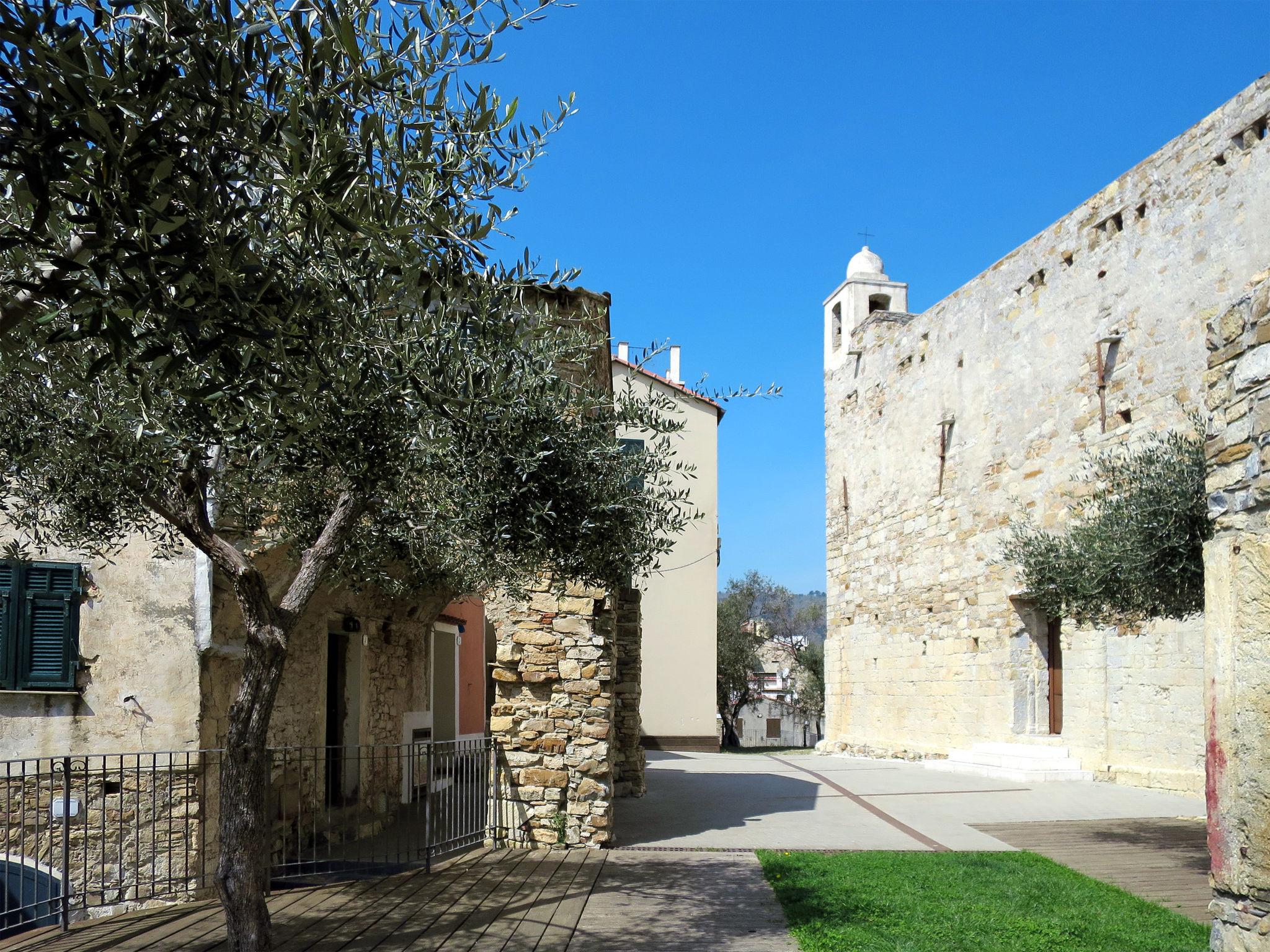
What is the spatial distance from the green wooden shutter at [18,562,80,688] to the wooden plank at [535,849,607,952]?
356cm

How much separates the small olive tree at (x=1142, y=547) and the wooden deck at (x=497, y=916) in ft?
11.6

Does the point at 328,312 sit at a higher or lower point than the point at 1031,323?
lower

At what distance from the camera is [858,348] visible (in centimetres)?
2344

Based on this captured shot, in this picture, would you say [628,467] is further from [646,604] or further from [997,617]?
[646,604]

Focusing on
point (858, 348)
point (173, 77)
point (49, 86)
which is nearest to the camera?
point (49, 86)

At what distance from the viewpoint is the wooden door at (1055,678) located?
16.3 meters

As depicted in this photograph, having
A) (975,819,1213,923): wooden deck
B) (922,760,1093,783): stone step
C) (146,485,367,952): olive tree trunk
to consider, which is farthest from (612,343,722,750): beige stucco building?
(146,485,367,952): olive tree trunk

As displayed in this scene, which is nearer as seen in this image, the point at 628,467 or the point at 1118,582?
the point at 628,467

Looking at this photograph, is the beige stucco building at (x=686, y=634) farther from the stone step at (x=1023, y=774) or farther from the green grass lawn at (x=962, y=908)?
the green grass lawn at (x=962, y=908)

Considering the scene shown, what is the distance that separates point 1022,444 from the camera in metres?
16.8

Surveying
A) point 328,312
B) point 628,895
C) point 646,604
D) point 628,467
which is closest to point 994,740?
point 646,604

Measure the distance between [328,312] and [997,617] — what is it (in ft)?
50.1

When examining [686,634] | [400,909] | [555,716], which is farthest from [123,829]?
[686,634]

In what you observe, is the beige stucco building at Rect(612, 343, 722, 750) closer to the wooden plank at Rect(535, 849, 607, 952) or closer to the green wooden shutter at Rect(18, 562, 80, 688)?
the wooden plank at Rect(535, 849, 607, 952)
